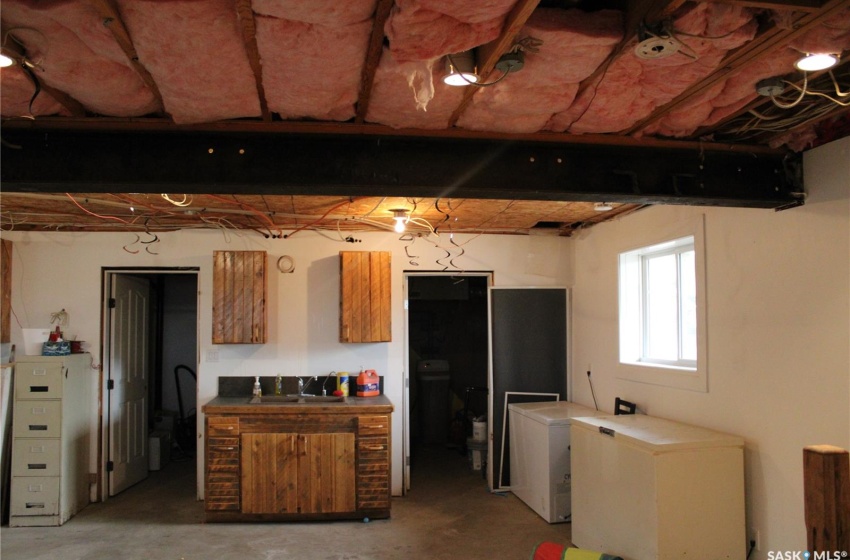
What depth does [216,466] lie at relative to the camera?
457 cm

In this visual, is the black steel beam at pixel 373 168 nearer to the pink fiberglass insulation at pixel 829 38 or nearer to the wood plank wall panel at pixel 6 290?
the pink fiberglass insulation at pixel 829 38

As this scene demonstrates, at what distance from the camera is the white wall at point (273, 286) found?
5164 mm

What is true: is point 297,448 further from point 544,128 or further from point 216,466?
point 544,128

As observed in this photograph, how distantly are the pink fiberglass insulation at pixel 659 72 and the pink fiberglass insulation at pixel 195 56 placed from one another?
1.20m

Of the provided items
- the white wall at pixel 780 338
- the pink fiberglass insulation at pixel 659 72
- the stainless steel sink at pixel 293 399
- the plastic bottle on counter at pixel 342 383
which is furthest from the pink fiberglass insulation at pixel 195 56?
the plastic bottle on counter at pixel 342 383

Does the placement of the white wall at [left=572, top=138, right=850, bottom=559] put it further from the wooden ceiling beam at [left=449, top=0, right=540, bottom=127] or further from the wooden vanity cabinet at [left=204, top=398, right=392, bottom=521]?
the wooden vanity cabinet at [left=204, top=398, right=392, bottom=521]

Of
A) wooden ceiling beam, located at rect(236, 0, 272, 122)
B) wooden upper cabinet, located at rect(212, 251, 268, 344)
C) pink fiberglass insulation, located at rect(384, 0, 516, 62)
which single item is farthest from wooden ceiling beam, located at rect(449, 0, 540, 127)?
wooden upper cabinet, located at rect(212, 251, 268, 344)

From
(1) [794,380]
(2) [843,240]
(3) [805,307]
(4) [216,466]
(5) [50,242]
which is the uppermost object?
(5) [50,242]

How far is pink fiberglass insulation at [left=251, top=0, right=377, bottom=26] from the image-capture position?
4.98 ft

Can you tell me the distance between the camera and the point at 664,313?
4.34 metres

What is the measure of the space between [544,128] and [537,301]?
3227 millimetres

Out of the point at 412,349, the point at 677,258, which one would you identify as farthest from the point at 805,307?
the point at 412,349

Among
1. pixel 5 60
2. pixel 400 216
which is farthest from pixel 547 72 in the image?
pixel 400 216

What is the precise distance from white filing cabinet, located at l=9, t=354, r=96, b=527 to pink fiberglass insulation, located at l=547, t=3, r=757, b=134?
438 centimetres
